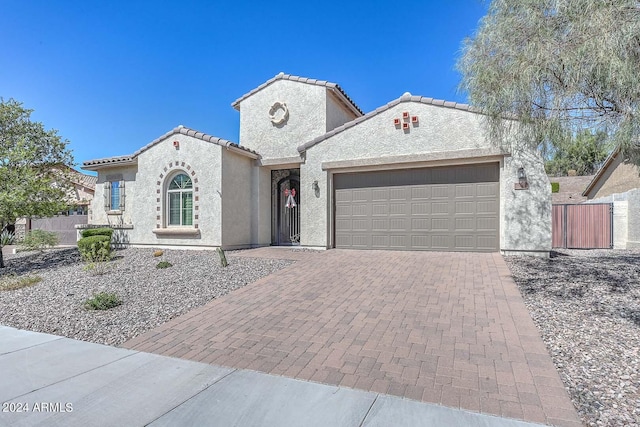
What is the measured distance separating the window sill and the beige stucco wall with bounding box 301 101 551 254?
4199mm

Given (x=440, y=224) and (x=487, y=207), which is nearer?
(x=487, y=207)

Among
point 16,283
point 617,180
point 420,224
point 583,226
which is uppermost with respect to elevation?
point 617,180

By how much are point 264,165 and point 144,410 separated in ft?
38.9

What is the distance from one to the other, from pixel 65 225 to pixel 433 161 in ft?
68.8

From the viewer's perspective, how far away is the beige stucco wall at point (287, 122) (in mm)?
13773

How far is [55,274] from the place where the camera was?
9.77 meters

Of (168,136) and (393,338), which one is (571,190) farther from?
(393,338)

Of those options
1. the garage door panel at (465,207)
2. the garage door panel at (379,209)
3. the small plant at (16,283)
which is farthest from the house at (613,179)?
the small plant at (16,283)

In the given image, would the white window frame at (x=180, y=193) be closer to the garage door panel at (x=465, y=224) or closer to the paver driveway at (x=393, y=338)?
the paver driveway at (x=393, y=338)

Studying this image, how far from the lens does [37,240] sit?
15.0 metres

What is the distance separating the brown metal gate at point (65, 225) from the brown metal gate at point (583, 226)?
80.0ft

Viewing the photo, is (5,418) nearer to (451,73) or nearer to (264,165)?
(451,73)

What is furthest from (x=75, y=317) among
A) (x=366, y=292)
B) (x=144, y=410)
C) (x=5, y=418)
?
(x=366, y=292)

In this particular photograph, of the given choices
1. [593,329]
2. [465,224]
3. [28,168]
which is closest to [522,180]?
[465,224]
